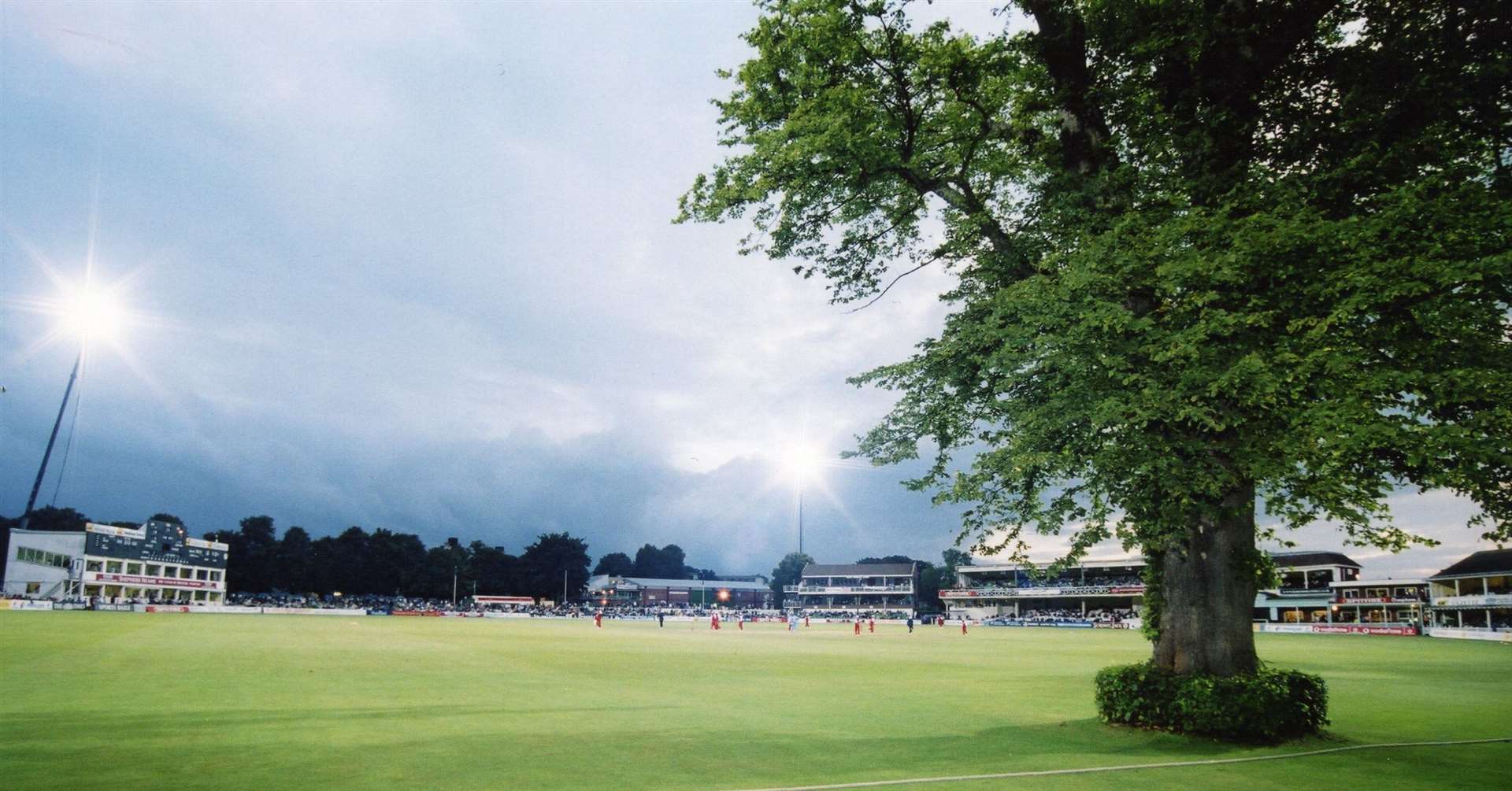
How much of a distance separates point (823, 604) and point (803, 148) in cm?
16433

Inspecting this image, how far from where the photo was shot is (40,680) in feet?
63.0

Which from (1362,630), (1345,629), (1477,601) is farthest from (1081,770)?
(1477,601)

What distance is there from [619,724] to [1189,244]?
38.9 feet

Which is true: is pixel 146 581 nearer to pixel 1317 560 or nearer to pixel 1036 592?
pixel 1036 592

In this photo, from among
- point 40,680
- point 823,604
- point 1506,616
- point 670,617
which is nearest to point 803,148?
point 40,680

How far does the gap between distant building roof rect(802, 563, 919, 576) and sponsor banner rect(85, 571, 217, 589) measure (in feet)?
338

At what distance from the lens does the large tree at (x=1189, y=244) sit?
11.0 meters

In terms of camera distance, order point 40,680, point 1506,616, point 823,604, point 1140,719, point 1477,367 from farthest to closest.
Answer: point 823,604 → point 1506,616 → point 40,680 → point 1140,719 → point 1477,367

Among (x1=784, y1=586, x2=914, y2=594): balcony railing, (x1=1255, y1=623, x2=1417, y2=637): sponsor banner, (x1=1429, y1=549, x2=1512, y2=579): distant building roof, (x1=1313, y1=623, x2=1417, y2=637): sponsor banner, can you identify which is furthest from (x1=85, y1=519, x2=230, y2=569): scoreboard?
(x1=1429, y1=549, x2=1512, y2=579): distant building roof

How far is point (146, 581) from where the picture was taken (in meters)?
110

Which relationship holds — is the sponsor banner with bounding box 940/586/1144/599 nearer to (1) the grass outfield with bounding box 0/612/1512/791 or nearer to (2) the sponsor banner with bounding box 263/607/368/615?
(2) the sponsor banner with bounding box 263/607/368/615

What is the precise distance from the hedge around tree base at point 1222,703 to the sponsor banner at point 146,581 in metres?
121

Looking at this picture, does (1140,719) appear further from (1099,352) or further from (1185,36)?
(1185,36)

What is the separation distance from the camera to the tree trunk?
1384 cm
